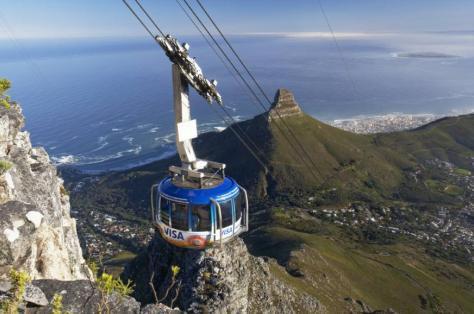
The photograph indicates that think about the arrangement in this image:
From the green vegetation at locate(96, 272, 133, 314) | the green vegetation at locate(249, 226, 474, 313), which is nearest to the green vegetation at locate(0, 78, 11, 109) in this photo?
the green vegetation at locate(96, 272, 133, 314)

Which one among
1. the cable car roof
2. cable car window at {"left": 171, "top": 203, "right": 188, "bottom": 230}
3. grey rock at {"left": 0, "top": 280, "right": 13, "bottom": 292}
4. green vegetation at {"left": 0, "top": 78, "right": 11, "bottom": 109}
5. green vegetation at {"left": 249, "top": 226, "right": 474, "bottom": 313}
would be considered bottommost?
green vegetation at {"left": 249, "top": 226, "right": 474, "bottom": 313}

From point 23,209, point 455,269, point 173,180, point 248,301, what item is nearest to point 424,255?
point 455,269

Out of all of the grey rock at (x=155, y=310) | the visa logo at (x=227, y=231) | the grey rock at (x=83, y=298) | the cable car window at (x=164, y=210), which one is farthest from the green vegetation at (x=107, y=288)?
the visa logo at (x=227, y=231)

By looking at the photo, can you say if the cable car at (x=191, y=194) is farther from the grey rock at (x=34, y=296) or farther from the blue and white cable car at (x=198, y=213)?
the grey rock at (x=34, y=296)

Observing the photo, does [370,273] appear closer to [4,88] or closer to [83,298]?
[4,88]

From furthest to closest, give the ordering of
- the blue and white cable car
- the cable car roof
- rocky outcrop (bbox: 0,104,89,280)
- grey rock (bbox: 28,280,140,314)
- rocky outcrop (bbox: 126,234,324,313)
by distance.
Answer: rocky outcrop (bbox: 126,234,324,313) → the blue and white cable car → the cable car roof → rocky outcrop (bbox: 0,104,89,280) → grey rock (bbox: 28,280,140,314)

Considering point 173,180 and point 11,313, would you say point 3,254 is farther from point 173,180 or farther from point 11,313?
point 173,180

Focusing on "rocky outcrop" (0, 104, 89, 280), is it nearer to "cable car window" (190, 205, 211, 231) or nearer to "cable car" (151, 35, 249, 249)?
"cable car" (151, 35, 249, 249)
